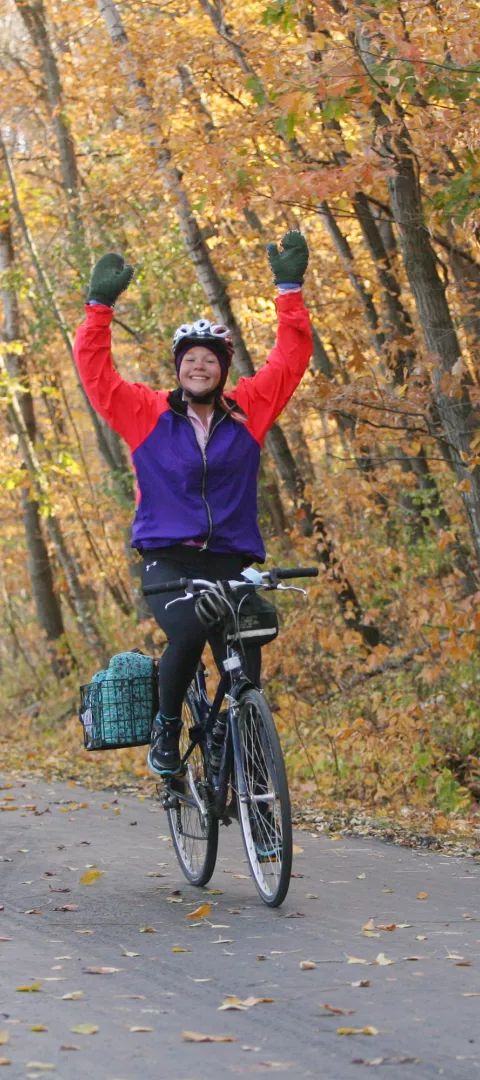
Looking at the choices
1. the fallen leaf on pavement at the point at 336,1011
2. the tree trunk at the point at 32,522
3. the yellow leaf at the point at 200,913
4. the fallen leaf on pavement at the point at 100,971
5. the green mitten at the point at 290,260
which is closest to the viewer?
the fallen leaf on pavement at the point at 336,1011

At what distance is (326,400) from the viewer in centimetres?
1161

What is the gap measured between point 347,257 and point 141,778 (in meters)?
5.85

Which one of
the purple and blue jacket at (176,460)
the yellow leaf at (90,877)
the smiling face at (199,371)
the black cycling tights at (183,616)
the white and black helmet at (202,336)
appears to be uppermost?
the white and black helmet at (202,336)

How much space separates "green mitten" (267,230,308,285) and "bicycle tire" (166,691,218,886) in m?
2.09

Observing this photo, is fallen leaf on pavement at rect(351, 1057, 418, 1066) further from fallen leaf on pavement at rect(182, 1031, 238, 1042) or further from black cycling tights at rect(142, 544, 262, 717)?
black cycling tights at rect(142, 544, 262, 717)

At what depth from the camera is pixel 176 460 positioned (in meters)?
7.34

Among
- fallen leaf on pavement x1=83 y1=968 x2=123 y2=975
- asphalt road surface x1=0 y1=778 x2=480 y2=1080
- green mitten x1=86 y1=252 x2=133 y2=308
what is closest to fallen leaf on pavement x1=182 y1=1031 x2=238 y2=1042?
asphalt road surface x1=0 y1=778 x2=480 y2=1080

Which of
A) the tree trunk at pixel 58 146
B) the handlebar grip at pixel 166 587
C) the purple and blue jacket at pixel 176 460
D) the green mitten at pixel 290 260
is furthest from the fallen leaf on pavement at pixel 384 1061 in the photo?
the tree trunk at pixel 58 146

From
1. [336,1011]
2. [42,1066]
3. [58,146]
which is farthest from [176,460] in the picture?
[58,146]

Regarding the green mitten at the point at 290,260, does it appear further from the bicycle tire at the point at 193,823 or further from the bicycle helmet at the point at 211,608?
the bicycle tire at the point at 193,823

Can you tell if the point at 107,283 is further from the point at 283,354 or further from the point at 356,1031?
the point at 356,1031

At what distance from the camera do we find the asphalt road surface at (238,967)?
4.60 meters

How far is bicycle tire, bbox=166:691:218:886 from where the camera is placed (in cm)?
764

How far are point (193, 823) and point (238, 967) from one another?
7.38ft
